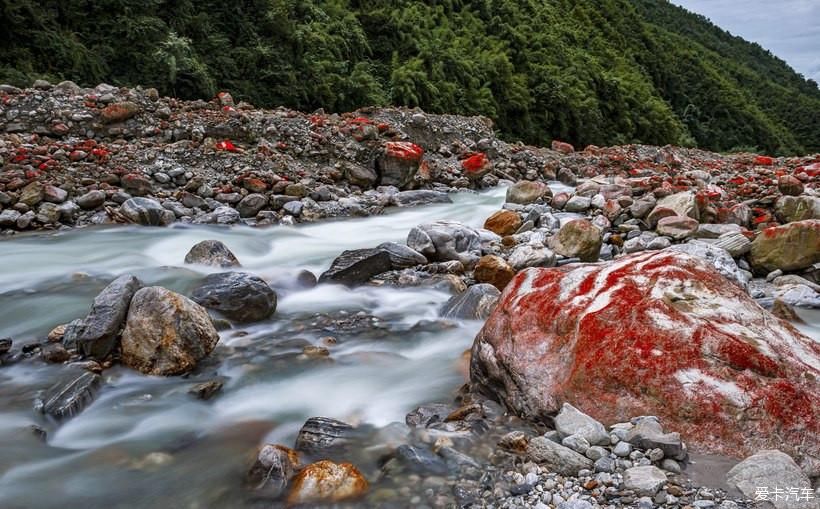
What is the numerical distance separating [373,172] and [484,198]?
8.20 ft

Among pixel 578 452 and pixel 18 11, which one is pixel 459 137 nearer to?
pixel 18 11

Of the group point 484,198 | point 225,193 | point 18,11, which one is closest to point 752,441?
point 225,193

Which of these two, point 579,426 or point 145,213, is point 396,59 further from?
point 579,426

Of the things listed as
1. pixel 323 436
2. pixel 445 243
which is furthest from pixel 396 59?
pixel 323 436

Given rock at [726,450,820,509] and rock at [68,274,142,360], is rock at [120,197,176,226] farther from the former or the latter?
rock at [726,450,820,509]

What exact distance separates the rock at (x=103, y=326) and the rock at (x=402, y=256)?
2981 millimetres

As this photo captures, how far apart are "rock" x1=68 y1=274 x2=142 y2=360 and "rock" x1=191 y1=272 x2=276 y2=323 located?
2.57 feet

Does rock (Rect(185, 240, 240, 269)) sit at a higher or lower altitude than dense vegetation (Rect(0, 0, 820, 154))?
lower

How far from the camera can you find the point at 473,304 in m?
5.30

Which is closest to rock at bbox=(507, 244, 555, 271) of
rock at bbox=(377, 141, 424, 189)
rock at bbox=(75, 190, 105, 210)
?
rock at bbox=(377, 141, 424, 189)

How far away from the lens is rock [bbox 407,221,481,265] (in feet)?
22.7

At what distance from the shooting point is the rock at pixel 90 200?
29.1 feet

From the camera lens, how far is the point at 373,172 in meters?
12.2

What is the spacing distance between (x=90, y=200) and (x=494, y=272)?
21.9 ft
